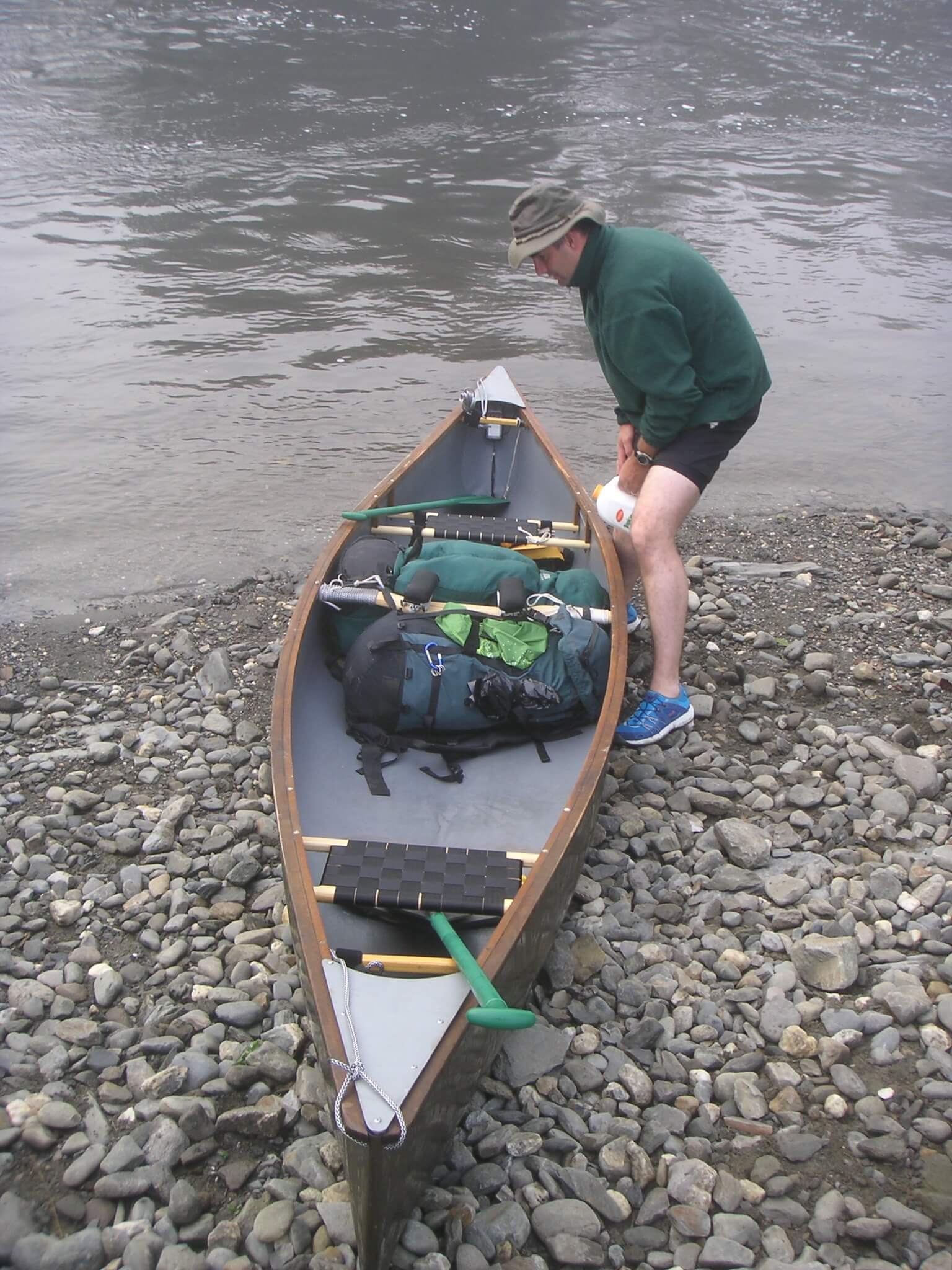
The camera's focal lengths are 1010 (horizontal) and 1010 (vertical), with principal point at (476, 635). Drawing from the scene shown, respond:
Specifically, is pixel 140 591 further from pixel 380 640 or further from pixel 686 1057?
pixel 686 1057

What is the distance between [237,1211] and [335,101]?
19.5m

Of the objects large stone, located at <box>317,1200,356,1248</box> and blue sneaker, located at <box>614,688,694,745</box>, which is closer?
large stone, located at <box>317,1200,356,1248</box>

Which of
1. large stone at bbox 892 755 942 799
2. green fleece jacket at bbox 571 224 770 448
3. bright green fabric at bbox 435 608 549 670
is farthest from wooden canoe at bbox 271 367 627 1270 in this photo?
large stone at bbox 892 755 942 799

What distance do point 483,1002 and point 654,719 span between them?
220 cm

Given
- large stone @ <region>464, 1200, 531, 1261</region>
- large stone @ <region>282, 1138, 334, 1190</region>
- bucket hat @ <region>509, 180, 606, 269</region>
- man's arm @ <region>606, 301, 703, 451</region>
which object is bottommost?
large stone @ <region>282, 1138, 334, 1190</region>

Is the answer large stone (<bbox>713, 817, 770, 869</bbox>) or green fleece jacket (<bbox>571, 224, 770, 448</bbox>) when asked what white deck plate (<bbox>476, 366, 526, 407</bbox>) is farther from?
large stone (<bbox>713, 817, 770, 869</bbox>)

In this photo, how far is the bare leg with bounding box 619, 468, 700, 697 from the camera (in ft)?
14.4

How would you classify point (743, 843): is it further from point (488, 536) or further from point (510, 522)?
point (510, 522)

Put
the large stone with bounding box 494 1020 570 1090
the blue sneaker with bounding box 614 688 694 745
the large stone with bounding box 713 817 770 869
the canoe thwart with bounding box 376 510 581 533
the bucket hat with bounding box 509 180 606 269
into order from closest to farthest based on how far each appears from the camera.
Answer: the large stone with bounding box 494 1020 570 1090 < the large stone with bounding box 713 817 770 869 < the bucket hat with bounding box 509 180 606 269 < the blue sneaker with bounding box 614 688 694 745 < the canoe thwart with bounding box 376 510 581 533

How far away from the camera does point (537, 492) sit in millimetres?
6547

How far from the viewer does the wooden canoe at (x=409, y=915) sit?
2396 millimetres

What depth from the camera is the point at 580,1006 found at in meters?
3.29

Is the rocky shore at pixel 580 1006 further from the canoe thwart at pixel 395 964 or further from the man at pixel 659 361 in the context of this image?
the man at pixel 659 361

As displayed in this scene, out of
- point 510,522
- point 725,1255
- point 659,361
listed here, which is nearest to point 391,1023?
point 725,1255
